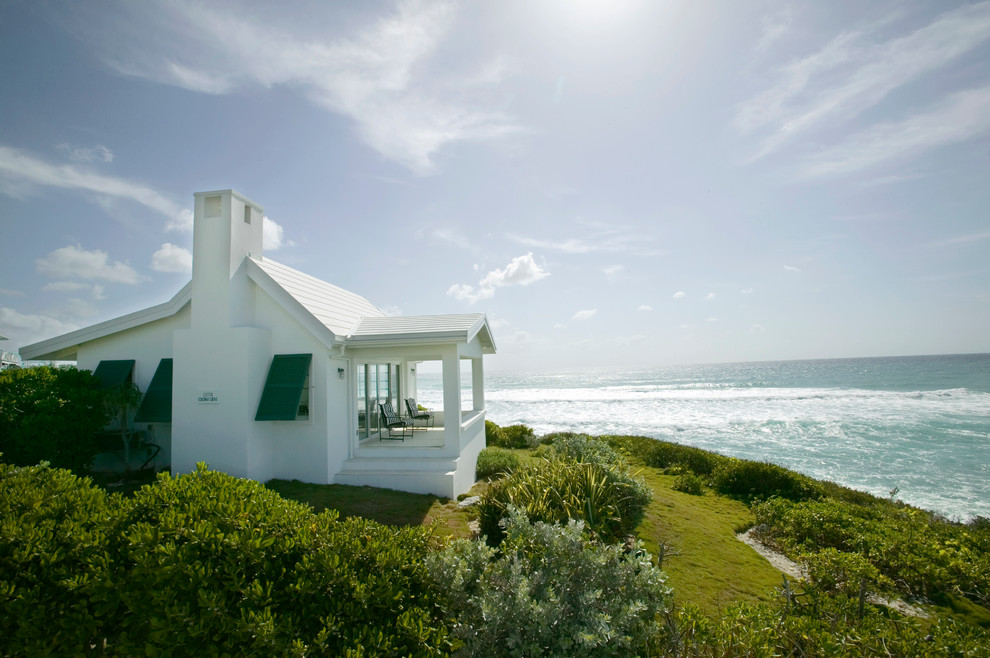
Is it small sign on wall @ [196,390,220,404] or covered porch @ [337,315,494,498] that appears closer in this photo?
small sign on wall @ [196,390,220,404]

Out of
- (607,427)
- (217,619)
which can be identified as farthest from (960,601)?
(607,427)

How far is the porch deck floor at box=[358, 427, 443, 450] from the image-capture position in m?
11.3

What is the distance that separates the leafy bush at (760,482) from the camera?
10891mm

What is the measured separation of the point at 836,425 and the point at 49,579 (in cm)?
3396

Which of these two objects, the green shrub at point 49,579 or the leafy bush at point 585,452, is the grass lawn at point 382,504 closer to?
the leafy bush at point 585,452

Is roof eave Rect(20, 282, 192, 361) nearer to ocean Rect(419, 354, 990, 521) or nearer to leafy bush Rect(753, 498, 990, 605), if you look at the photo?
leafy bush Rect(753, 498, 990, 605)

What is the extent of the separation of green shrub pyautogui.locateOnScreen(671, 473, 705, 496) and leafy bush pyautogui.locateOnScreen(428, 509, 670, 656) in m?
8.59

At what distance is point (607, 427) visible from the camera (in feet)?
95.3

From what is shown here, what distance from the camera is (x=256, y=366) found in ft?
30.9

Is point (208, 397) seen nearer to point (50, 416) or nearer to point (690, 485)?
point (50, 416)

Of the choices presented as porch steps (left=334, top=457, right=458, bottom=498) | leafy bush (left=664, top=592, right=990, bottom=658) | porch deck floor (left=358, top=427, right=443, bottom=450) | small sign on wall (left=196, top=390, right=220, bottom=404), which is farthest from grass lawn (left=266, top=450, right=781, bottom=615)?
small sign on wall (left=196, top=390, right=220, bottom=404)

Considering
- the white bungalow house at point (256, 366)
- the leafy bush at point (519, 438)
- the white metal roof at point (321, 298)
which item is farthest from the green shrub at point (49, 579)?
the leafy bush at point (519, 438)

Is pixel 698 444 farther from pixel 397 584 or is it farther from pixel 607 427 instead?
pixel 397 584

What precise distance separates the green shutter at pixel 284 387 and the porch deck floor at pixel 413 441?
254cm
